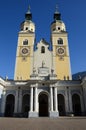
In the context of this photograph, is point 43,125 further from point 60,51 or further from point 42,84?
point 60,51

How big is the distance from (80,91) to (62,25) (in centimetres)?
2388

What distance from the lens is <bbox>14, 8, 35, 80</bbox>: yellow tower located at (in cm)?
4003

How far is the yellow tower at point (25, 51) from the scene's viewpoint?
4003cm

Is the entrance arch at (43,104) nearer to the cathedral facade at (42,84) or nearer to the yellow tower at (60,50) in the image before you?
the cathedral facade at (42,84)

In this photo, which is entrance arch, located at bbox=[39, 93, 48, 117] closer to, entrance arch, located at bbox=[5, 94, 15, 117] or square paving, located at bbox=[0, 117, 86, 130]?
entrance arch, located at bbox=[5, 94, 15, 117]

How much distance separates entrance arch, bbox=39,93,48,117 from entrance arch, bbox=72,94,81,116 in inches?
245

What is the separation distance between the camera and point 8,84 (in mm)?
34375

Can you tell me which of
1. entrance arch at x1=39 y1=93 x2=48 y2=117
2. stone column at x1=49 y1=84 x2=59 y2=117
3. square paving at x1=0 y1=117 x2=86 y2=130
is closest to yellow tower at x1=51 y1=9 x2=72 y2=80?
entrance arch at x1=39 y1=93 x2=48 y2=117

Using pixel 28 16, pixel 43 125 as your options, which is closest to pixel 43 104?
pixel 43 125

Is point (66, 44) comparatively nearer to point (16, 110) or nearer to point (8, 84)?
point (8, 84)

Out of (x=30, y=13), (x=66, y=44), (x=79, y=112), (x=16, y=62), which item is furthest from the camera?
(x=30, y=13)

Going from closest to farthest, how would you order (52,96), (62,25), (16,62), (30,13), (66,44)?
(52,96), (16,62), (66,44), (62,25), (30,13)

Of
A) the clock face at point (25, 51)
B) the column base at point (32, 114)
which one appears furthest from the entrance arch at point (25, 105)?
the clock face at point (25, 51)

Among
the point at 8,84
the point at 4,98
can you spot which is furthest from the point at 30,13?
the point at 4,98
